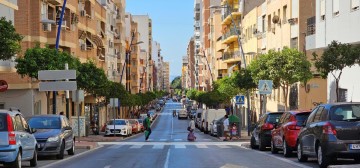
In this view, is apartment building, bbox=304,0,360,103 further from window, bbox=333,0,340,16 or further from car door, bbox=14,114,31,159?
car door, bbox=14,114,31,159

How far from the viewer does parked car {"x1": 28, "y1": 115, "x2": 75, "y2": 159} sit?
2366 centimetres

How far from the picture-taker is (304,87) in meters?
47.8

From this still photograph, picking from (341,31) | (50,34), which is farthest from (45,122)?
(50,34)

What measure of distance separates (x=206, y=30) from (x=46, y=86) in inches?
4911

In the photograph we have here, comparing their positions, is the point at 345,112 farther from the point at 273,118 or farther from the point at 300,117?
the point at 273,118

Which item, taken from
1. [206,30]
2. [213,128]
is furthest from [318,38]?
[206,30]

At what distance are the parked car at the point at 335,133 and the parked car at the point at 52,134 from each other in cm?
893

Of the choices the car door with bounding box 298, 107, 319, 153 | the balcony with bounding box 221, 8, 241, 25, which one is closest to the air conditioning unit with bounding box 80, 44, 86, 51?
the balcony with bounding box 221, 8, 241, 25

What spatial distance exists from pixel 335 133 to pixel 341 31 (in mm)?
15474

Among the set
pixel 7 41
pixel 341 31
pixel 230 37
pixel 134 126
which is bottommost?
pixel 134 126

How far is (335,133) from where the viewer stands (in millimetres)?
17312

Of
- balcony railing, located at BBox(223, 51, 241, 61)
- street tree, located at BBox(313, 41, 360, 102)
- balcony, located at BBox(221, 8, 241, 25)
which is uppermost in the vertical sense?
balcony, located at BBox(221, 8, 241, 25)

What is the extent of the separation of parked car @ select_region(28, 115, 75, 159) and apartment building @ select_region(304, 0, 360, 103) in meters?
12.6

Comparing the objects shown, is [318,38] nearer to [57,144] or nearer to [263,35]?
[57,144]
